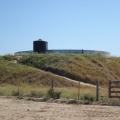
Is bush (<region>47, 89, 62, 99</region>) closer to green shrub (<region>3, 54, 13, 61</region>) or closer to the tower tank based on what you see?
green shrub (<region>3, 54, 13, 61</region>)

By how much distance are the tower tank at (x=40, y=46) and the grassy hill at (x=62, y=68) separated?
198 inches

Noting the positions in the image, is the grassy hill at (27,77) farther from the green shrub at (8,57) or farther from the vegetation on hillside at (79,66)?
the green shrub at (8,57)

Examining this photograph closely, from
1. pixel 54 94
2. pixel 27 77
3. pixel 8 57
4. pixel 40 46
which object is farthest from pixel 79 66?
pixel 54 94

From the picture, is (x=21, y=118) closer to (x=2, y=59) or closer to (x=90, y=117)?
(x=90, y=117)

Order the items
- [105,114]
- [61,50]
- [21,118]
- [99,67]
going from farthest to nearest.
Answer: [61,50] → [99,67] → [105,114] → [21,118]

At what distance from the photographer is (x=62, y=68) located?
38.1 metres

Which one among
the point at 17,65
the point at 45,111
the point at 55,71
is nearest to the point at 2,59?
the point at 17,65

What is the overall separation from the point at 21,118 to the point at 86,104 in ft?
23.0

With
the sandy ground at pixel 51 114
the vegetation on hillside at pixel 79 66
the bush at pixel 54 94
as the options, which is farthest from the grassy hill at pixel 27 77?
the sandy ground at pixel 51 114

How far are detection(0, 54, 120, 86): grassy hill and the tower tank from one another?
5.04 meters

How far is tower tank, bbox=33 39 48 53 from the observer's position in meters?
47.4

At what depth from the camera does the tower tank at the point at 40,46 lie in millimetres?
47441

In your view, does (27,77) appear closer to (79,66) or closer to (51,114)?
(79,66)

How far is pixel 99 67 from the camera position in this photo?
40.6m
